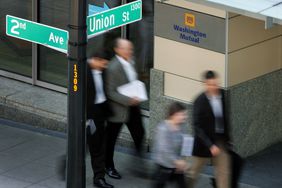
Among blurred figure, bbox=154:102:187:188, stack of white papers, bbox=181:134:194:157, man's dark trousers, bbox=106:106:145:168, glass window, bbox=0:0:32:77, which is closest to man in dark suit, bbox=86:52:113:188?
man's dark trousers, bbox=106:106:145:168

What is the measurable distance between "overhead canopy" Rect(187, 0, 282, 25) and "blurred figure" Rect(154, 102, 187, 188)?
170cm

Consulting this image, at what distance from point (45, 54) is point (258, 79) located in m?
4.31

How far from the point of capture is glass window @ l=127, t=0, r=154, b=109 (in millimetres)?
12805

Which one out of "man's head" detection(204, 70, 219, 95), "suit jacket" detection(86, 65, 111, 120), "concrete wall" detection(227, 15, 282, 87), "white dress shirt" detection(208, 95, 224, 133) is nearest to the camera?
"man's head" detection(204, 70, 219, 95)

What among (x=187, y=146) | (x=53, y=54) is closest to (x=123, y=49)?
(x=187, y=146)

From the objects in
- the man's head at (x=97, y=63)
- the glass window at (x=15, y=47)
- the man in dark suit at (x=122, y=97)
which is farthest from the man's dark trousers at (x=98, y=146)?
the glass window at (x=15, y=47)

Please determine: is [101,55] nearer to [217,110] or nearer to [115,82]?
[115,82]

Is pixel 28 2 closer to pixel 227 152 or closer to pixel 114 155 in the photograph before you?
pixel 114 155

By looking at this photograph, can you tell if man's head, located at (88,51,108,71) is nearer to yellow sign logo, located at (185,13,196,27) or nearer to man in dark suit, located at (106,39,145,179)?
man in dark suit, located at (106,39,145,179)

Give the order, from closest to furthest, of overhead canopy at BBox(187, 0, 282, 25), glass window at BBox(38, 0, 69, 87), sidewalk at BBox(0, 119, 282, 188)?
overhead canopy at BBox(187, 0, 282, 25), sidewalk at BBox(0, 119, 282, 188), glass window at BBox(38, 0, 69, 87)

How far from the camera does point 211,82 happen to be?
A: 984 centimetres

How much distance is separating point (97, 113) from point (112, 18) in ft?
7.26

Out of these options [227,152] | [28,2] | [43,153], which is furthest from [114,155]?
[28,2]

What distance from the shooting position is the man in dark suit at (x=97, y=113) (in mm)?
10641
